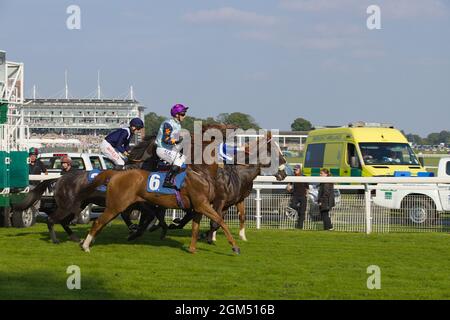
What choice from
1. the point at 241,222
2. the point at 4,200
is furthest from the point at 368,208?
the point at 4,200

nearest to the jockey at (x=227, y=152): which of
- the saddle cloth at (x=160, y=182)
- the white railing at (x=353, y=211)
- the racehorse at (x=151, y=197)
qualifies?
the racehorse at (x=151, y=197)

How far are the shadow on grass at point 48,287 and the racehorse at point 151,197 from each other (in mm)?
1757

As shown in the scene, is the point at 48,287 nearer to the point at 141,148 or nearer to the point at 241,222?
the point at 141,148

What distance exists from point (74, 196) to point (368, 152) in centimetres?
964

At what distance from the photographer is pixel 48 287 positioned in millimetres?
8188

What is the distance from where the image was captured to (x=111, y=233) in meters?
13.5

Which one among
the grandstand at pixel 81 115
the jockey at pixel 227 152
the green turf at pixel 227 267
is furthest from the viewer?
the grandstand at pixel 81 115

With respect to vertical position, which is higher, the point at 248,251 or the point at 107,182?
the point at 107,182

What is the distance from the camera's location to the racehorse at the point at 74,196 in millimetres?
11797

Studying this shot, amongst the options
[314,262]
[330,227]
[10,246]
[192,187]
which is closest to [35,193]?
[10,246]

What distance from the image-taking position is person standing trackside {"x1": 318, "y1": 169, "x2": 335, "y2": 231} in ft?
48.9

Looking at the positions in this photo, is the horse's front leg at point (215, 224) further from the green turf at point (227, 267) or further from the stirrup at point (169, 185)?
the stirrup at point (169, 185)

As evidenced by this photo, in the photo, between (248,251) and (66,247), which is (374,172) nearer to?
(248,251)

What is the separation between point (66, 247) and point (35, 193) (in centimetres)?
140
